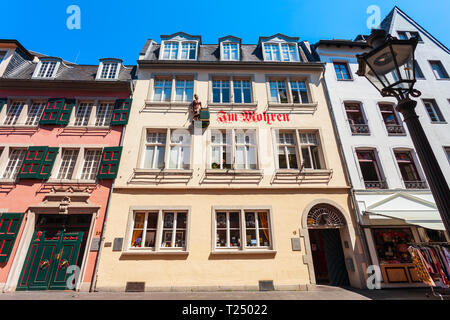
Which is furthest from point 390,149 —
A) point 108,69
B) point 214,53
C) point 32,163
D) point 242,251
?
point 32,163

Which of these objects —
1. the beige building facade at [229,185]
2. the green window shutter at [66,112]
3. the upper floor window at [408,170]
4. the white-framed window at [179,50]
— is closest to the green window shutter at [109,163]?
the beige building facade at [229,185]

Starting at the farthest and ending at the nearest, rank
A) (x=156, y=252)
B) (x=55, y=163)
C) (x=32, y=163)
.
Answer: (x=55, y=163) → (x=32, y=163) → (x=156, y=252)

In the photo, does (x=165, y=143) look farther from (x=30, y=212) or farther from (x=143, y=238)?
(x=30, y=212)

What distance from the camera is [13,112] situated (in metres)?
11.8

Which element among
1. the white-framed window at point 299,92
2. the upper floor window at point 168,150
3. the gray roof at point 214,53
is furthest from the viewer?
the gray roof at point 214,53

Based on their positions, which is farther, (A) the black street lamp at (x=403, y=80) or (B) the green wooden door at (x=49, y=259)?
(B) the green wooden door at (x=49, y=259)

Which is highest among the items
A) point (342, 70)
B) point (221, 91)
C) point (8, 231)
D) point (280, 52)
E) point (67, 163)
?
point (280, 52)

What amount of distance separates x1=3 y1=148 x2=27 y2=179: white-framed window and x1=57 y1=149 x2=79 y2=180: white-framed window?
204cm

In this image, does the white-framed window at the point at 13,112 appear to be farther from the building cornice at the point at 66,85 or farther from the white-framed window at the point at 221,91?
the white-framed window at the point at 221,91

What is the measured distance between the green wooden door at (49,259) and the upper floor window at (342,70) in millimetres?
18047

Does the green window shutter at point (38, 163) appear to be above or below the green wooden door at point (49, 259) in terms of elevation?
above

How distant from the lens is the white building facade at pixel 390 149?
9.47 meters

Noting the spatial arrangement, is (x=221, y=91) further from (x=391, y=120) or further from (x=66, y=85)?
(x=391, y=120)

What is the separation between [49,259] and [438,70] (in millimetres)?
26503
